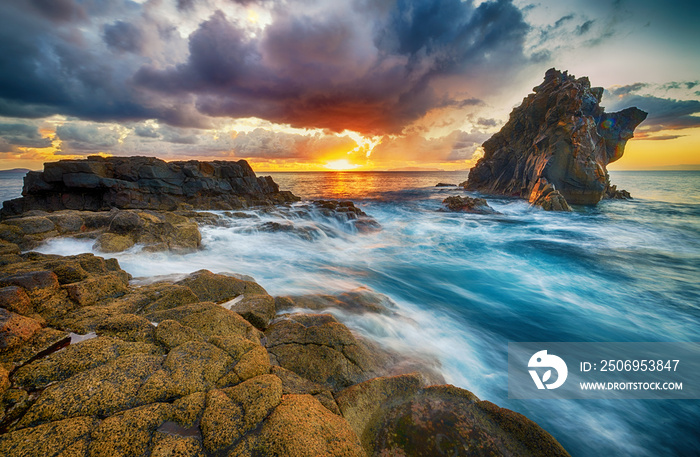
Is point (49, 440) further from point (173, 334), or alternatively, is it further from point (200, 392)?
point (173, 334)

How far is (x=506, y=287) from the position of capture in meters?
10.2

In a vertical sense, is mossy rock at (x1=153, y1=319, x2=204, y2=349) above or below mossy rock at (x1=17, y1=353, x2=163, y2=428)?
below

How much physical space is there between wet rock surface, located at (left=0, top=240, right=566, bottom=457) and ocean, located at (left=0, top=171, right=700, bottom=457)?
206 cm

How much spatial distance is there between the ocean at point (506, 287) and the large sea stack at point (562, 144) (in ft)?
35.1

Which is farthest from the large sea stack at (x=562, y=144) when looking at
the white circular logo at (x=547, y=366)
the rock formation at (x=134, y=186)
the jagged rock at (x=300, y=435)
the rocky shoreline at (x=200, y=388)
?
the rock formation at (x=134, y=186)

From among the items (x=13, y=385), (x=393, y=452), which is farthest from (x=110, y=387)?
(x=393, y=452)

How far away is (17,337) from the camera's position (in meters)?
2.94

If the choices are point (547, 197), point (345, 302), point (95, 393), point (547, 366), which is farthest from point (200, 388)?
point (547, 197)

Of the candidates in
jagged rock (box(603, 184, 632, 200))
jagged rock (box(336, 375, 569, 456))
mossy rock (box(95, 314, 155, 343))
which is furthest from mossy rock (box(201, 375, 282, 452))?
jagged rock (box(603, 184, 632, 200))

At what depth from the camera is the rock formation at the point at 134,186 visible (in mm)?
18828

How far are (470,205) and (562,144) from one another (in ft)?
44.3

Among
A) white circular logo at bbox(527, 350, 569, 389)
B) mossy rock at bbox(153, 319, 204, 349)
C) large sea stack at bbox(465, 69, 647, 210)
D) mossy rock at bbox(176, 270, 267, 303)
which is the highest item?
large sea stack at bbox(465, 69, 647, 210)

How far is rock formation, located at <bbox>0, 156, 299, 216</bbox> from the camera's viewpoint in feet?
61.8

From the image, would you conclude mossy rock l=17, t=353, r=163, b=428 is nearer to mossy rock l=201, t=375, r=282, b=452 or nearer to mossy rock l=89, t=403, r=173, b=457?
mossy rock l=89, t=403, r=173, b=457
